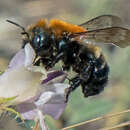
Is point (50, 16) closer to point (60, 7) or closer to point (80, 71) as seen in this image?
point (60, 7)

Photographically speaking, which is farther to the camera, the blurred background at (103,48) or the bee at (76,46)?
the blurred background at (103,48)

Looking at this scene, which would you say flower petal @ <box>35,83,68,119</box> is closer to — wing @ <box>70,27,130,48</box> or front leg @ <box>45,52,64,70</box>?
front leg @ <box>45,52,64,70</box>

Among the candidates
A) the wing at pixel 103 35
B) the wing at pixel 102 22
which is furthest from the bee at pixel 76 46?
the wing at pixel 102 22

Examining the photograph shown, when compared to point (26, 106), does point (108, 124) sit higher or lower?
lower

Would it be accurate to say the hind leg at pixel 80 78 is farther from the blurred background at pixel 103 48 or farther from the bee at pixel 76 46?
the blurred background at pixel 103 48

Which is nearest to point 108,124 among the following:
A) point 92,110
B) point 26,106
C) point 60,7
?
point 92,110
